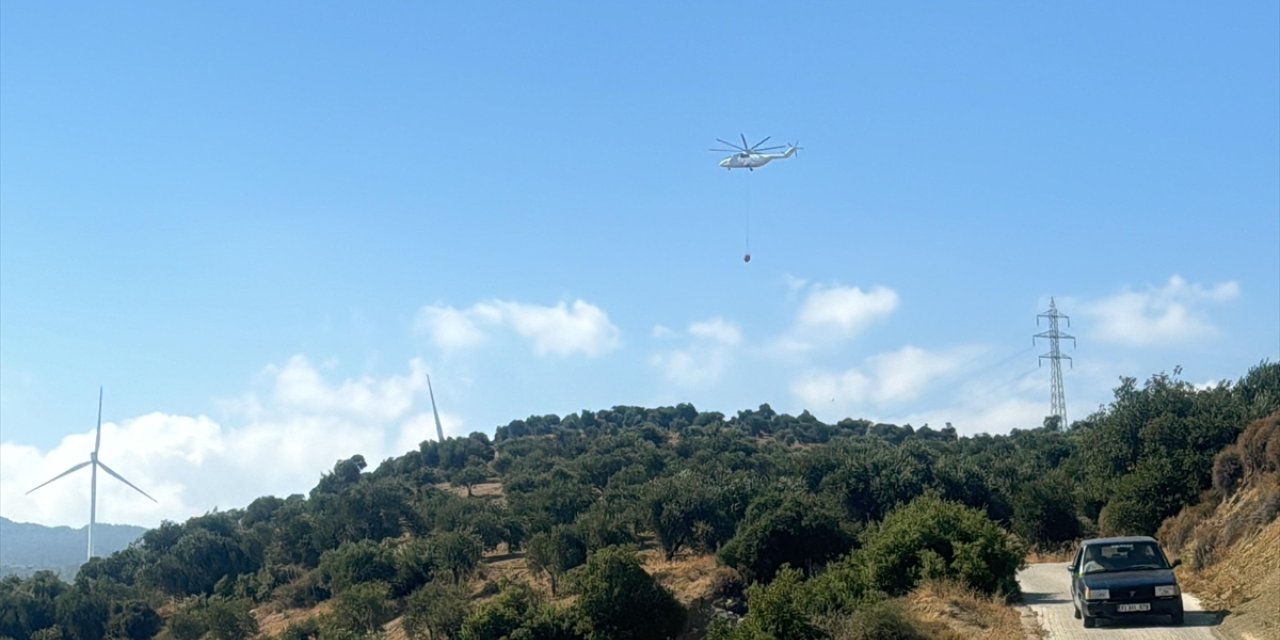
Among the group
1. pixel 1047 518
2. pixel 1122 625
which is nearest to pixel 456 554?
pixel 1047 518

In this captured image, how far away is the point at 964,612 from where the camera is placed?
84.6 feet

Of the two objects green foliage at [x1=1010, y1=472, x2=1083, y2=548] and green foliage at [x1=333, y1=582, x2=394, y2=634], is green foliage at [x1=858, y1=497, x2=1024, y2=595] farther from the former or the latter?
green foliage at [x1=333, y1=582, x2=394, y2=634]

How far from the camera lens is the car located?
22.3 metres

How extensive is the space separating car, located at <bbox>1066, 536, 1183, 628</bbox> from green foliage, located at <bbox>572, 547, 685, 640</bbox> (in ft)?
69.1

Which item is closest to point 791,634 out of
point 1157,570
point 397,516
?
point 1157,570

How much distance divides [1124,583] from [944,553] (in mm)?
8872

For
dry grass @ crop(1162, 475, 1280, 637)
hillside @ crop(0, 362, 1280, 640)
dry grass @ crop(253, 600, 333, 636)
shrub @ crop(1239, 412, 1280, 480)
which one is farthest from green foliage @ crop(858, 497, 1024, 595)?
dry grass @ crop(253, 600, 333, 636)

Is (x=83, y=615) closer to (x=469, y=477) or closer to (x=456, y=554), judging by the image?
(x=456, y=554)

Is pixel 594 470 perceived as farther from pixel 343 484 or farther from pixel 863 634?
pixel 863 634

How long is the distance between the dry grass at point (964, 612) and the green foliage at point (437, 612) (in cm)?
2354

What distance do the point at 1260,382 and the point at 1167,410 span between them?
486 centimetres

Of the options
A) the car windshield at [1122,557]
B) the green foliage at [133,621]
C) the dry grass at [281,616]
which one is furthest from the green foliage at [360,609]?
the car windshield at [1122,557]

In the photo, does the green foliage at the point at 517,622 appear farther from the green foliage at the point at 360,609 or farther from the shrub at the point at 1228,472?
the shrub at the point at 1228,472

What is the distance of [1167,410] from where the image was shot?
52.3 m
